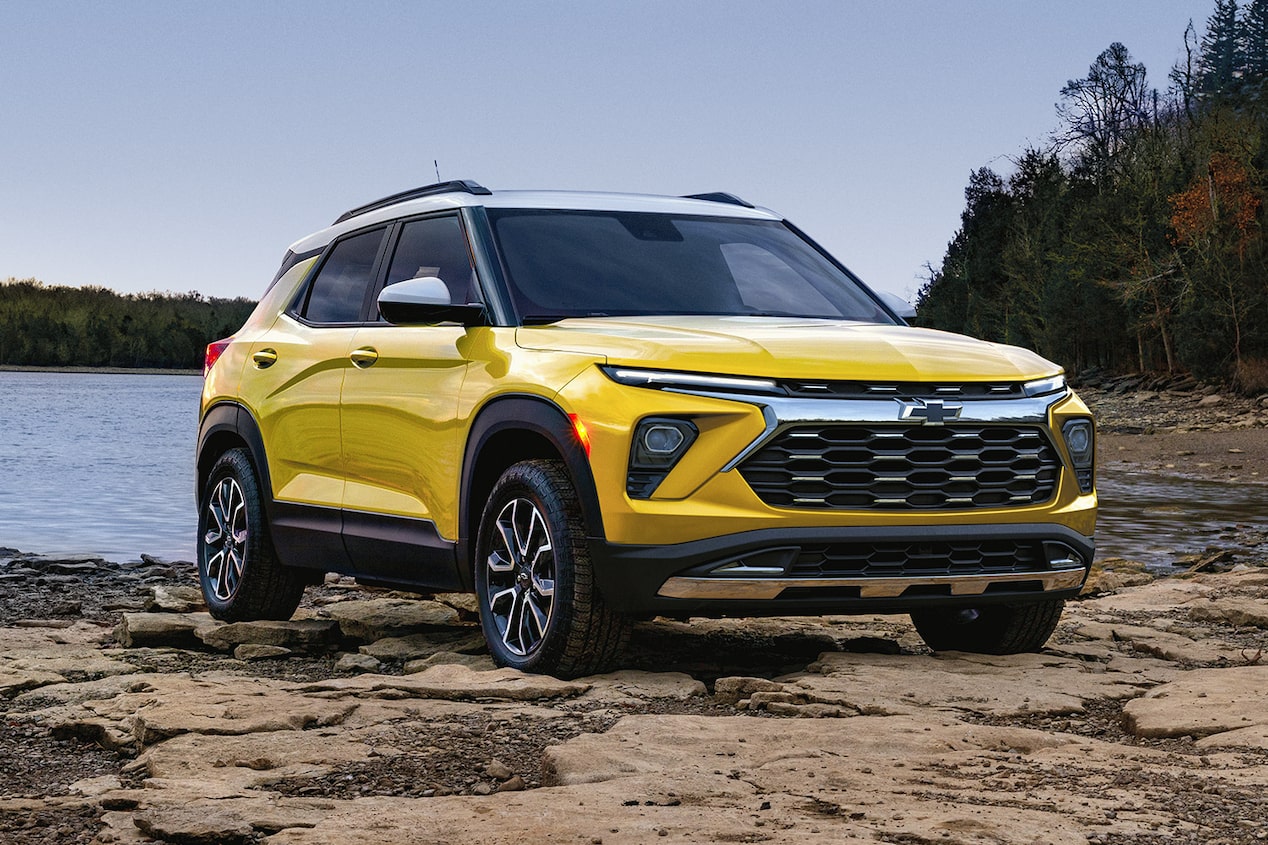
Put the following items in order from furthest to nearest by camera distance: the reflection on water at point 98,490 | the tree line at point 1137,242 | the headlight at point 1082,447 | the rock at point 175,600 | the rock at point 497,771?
the tree line at point 1137,242
the reflection on water at point 98,490
the rock at point 175,600
the headlight at point 1082,447
the rock at point 497,771

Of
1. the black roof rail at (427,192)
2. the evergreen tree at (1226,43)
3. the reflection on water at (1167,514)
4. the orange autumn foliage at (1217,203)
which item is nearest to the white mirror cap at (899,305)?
the black roof rail at (427,192)

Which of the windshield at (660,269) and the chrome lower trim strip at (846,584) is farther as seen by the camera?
the windshield at (660,269)

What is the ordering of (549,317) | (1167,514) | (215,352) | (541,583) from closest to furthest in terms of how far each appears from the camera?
(541,583) → (549,317) → (215,352) → (1167,514)

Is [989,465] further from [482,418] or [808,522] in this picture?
[482,418]

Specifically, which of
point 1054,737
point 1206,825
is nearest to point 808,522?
point 1054,737

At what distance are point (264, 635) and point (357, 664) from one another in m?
0.97

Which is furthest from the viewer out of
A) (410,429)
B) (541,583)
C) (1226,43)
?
(1226,43)

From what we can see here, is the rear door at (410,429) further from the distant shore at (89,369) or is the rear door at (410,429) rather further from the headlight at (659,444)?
the distant shore at (89,369)

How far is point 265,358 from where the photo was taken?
8055 mm

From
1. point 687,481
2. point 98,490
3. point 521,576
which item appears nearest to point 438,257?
point 521,576

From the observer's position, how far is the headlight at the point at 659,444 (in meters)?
5.64

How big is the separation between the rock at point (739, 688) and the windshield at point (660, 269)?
1.57 meters

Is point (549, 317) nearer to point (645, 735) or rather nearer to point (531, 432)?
point (531, 432)

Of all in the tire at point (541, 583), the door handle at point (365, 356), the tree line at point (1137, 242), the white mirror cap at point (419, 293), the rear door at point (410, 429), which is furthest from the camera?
the tree line at point (1137, 242)
